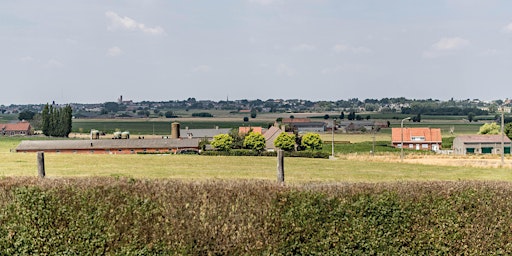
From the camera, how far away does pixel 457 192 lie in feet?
53.8

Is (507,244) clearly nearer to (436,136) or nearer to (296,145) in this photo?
(296,145)

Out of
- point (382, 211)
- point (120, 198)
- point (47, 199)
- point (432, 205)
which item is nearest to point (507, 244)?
point (432, 205)

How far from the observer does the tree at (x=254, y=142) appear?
256 ft

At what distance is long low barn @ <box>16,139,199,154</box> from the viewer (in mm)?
68625

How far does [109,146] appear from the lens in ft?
240

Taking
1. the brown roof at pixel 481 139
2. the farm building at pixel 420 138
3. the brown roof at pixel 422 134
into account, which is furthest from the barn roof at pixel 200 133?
the brown roof at pixel 481 139

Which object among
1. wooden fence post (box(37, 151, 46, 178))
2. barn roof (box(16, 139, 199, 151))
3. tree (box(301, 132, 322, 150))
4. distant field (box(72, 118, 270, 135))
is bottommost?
tree (box(301, 132, 322, 150))

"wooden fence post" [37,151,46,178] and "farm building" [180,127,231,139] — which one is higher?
"wooden fence post" [37,151,46,178]

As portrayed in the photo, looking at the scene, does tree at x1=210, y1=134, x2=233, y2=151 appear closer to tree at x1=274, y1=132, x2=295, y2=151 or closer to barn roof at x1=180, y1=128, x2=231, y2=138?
tree at x1=274, y1=132, x2=295, y2=151

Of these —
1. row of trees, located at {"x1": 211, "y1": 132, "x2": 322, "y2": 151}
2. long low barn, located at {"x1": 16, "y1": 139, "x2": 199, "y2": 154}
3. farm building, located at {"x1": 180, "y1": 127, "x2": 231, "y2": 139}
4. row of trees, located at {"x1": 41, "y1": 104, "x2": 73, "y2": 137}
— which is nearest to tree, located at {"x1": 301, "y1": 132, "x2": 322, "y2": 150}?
row of trees, located at {"x1": 211, "y1": 132, "x2": 322, "y2": 151}

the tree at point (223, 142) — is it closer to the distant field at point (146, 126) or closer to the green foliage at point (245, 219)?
the distant field at point (146, 126)

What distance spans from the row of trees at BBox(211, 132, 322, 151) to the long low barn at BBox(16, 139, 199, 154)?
12.6 ft

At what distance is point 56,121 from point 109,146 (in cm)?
2838

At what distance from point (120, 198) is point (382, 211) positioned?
740cm
